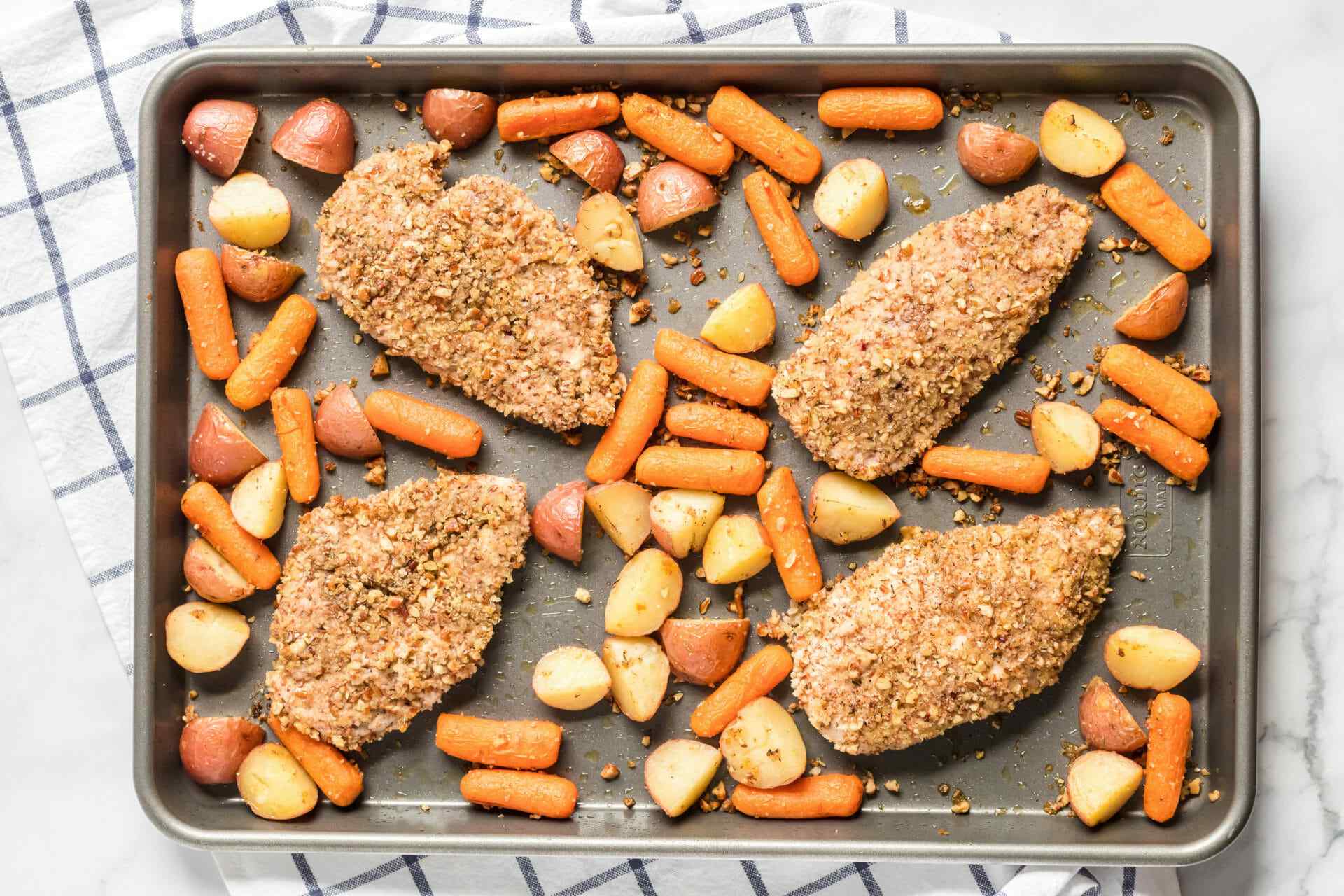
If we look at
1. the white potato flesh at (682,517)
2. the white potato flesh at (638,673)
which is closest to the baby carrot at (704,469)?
the white potato flesh at (682,517)

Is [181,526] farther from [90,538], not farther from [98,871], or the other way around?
[98,871]

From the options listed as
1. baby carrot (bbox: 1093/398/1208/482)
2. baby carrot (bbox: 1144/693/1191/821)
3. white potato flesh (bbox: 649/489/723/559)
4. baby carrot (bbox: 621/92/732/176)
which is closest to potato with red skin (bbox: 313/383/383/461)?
white potato flesh (bbox: 649/489/723/559)

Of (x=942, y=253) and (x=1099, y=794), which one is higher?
(x=942, y=253)

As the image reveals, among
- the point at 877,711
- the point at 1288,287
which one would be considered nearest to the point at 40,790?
the point at 877,711

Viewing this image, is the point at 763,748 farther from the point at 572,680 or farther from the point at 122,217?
the point at 122,217

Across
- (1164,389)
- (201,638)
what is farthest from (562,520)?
(1164,389)

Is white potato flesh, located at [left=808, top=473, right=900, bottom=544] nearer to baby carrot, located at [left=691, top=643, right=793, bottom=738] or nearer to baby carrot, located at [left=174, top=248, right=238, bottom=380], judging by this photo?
baby carrot, located at [left=691, top=643, right=793, bottom=738]
